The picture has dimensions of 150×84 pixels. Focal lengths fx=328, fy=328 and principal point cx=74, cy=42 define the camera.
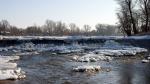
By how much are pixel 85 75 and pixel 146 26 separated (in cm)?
3964

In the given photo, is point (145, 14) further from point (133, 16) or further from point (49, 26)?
point (49, 26)

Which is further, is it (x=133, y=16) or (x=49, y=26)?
(x=49, y=26)

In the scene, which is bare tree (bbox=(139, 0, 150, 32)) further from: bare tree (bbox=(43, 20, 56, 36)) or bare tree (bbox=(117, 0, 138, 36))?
bare tree (bbox=(43, 20, 56, 36))

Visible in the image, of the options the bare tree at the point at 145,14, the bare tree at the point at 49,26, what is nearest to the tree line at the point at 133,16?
the bare tree at the point at 145,14

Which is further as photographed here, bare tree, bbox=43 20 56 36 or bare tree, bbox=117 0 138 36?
bare tree, bbox=43 20 56 36

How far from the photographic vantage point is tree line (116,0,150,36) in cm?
5564

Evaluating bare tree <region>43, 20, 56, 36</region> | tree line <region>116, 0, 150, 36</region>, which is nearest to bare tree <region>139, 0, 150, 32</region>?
tree line <region>116, 0, 150, 36</region>

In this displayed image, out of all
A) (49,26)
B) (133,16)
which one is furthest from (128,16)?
(49,26)

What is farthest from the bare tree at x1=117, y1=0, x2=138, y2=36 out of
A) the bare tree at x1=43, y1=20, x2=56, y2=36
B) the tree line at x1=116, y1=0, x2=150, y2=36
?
the bare tree at x1=43, y1=20, x2=56, y2=36

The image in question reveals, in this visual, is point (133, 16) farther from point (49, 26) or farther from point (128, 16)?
point (49, 26)

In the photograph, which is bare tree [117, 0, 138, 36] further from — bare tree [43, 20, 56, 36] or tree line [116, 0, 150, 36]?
bare tree [43, 20, 56, 36]

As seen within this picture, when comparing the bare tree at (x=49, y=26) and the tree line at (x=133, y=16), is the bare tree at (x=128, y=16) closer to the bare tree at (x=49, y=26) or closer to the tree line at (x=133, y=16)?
the tree line at (x=133, y=16)

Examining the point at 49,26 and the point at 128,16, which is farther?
the point at 49,26

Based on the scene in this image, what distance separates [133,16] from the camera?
58.3m
